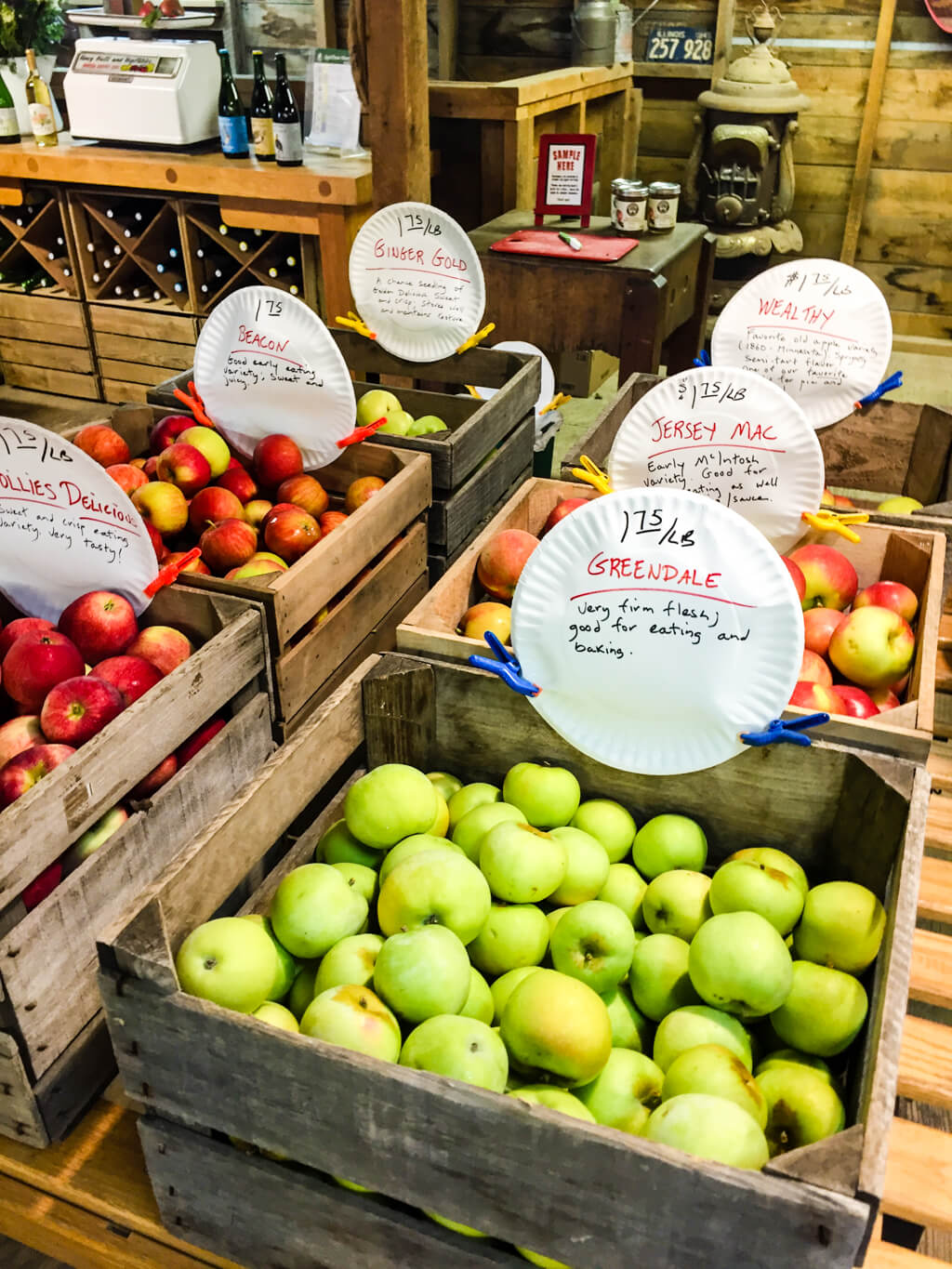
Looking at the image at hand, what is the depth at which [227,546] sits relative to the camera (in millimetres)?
1587

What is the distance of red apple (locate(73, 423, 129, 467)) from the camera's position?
5.93 feet

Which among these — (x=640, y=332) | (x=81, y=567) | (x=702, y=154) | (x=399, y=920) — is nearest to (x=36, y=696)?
(x=81, y=567)

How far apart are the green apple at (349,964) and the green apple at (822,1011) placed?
0.38 metres

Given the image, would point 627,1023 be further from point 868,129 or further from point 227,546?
point 868,129

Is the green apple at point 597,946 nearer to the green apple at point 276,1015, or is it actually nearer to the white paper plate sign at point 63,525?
the green apple at point 276,1015

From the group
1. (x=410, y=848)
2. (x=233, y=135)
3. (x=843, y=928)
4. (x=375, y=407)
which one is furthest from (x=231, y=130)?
(x=843, y=928)

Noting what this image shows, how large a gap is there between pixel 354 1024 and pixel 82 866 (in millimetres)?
364

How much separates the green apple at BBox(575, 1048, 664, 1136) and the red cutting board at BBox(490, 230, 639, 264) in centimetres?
Answer: 244

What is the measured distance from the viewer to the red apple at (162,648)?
132 cm

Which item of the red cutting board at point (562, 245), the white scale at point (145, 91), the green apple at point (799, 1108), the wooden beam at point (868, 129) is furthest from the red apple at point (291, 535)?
the wooden beam at point (868, 129)

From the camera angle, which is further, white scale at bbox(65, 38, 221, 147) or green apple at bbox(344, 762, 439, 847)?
white scale at bbox(65, 38, 221, 147)

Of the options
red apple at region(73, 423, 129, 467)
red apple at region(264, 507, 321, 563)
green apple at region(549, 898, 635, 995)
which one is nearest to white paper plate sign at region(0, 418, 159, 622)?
red apple at region(264, 507, 321, 563)

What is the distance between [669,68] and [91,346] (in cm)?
313

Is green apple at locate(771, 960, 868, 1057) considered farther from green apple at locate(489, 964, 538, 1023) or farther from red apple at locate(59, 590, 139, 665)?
red apple at locate(59, 590, 139, 665)
